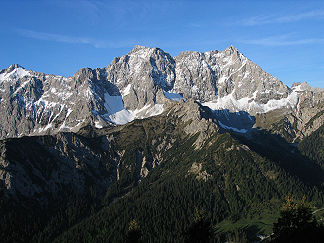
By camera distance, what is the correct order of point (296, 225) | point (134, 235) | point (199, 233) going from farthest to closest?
point (134, 235) < point (296, 225) < point (199, 233)

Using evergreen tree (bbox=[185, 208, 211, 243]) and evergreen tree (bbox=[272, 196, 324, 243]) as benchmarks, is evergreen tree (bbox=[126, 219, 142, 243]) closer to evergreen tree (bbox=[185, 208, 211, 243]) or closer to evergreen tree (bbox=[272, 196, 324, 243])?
evergreen tree (bbox=[185, 208, 211, 243])

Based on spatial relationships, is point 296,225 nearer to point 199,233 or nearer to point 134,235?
point 199,233

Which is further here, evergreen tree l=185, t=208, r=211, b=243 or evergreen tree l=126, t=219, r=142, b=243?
evergreen tree l=126, t=219, r=142, b=243

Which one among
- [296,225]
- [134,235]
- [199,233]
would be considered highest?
[199,233]

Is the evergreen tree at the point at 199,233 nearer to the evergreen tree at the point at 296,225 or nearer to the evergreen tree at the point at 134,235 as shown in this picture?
the evergreen tree at the point at 134,235

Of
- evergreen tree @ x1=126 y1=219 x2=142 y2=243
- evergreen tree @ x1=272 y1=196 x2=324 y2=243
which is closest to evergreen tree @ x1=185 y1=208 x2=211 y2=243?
evergreen tree @ x1=126 y1=219 x2=142 y2=243

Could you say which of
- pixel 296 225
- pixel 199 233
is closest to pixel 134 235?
pixel 199 233

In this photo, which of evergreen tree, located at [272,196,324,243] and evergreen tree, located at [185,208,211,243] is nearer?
evergreen tree, located at [272,196,324,243]

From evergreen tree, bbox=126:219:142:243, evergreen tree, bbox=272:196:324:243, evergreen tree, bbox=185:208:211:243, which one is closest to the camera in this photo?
evergreen tree, bbox=272:196:324:243

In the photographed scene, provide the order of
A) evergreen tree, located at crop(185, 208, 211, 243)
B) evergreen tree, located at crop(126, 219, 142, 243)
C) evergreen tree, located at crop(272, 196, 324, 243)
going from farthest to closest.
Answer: evergreen tree, located at crop(126, 219, 142, 243)
evergreen tree, located at crop(185, 208, 211, 243)
evergreen tree, located at crop(272, 196, 324, 243)

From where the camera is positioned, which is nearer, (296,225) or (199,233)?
(199,233)

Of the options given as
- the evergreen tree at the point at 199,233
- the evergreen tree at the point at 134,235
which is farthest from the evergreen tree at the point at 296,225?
the evergreen tree at the point at 134,235

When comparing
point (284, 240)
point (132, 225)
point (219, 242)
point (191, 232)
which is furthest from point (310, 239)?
point (219, 242)

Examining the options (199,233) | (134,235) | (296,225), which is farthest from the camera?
(134,235)
